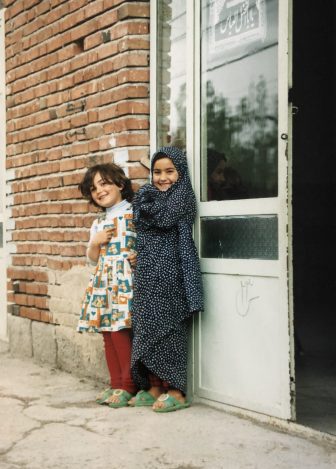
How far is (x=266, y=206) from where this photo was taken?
378 cm

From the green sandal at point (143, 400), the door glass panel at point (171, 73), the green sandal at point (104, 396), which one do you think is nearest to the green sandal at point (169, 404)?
the green sandal at point (143, 400)

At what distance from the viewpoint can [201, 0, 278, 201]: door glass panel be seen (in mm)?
3830

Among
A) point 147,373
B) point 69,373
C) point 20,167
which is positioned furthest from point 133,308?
point 20,167

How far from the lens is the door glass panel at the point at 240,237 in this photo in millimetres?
3785

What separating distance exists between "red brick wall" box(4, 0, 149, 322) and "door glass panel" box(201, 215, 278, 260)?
26.4 inches

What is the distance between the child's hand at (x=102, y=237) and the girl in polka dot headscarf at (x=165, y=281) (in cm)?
22

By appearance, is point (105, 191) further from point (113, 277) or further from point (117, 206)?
point (113, 277)

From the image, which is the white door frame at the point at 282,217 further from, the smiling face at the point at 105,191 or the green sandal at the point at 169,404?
the smiling face at the point at 105,191

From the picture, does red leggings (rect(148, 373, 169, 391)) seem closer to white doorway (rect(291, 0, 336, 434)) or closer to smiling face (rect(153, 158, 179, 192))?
smiling face (rect(153, 158, 179, 192))

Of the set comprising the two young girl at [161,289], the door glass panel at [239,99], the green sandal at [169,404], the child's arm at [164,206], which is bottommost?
the green sandal at [169,404]

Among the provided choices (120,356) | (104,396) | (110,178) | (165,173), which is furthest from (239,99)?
(104,396)

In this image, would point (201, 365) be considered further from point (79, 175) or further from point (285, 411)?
point (79, 175)

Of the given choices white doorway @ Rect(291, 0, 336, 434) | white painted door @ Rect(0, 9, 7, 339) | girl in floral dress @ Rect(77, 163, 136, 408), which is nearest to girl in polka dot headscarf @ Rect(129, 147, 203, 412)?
girl in floral dress @ Rect(77, 163, 136, 408)

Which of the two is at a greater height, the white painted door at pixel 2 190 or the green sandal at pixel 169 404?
the white painted door at pixel 2 190
